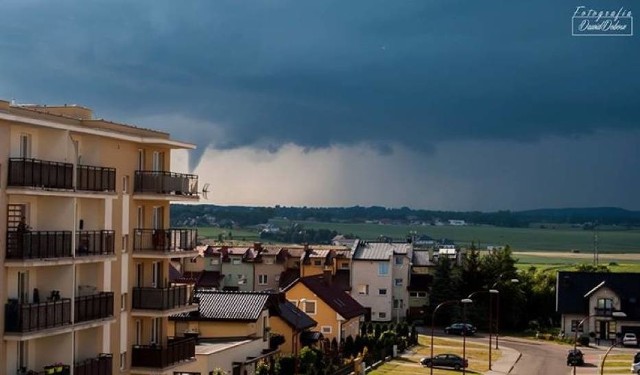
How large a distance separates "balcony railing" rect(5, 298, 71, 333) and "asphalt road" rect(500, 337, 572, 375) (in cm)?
4541

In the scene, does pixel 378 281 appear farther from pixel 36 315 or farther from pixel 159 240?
pixel 36 315

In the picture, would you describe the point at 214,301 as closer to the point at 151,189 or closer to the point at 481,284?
the point at 151,189

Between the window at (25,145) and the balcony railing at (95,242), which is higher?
the window at (25,145)

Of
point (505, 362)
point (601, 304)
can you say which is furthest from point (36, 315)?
point (601, 304)

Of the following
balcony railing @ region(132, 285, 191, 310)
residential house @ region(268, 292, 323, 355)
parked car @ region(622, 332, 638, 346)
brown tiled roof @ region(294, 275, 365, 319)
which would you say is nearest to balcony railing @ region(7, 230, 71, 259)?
balcony railing @ region(132, 285, 191, 310)

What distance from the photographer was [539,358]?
82.4m

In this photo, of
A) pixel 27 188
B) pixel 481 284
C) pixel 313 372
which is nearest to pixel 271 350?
pixel 313 372

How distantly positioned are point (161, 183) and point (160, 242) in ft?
8.64

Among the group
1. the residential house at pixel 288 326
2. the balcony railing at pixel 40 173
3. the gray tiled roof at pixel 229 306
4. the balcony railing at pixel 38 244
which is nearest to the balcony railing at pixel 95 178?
the balcony railing at pixel 40 173

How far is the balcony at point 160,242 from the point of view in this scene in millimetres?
42969

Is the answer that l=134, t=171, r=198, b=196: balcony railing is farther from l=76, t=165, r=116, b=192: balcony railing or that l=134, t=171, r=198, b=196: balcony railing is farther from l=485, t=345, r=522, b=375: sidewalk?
l=485, t=345, r=522, b=375: sidewalk

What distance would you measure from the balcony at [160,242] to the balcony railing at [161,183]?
5.82 ft

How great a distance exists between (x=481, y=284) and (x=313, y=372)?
5827cm

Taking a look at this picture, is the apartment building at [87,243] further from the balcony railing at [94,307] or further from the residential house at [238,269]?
the residential house at [238,269]
